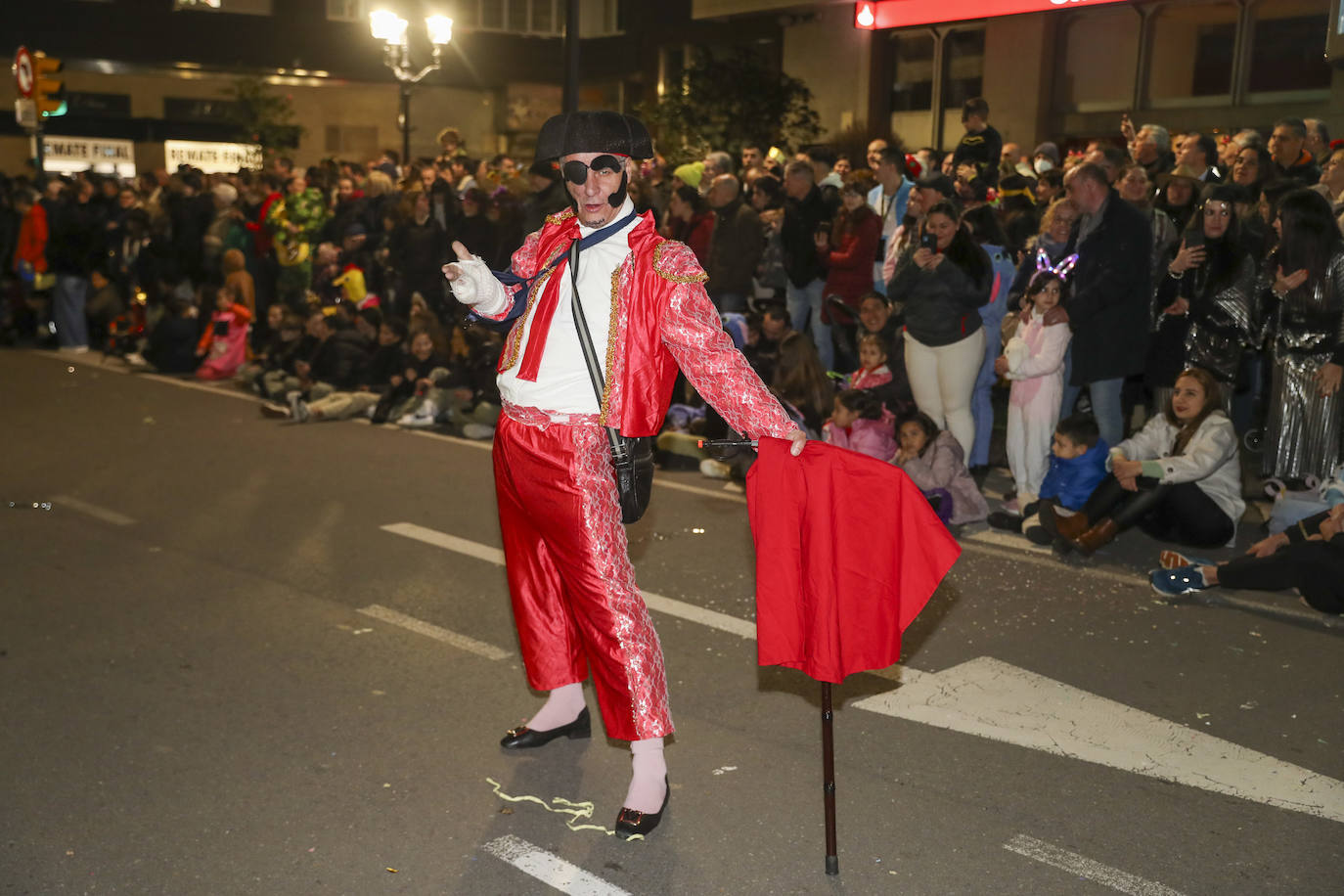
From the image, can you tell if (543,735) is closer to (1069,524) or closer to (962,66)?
(1069,524)

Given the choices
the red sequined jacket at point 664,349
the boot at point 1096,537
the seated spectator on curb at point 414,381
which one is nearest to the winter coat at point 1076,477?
the boot at point 1096,537

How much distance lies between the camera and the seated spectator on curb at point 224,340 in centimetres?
1424

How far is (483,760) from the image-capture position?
4.71 m

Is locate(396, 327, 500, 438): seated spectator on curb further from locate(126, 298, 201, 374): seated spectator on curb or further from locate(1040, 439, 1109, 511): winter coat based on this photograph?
locate(1040, 439, 1109, 511): winter coat

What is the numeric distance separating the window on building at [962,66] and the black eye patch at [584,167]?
24.8 meters

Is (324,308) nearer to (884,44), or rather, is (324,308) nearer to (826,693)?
(826,693)

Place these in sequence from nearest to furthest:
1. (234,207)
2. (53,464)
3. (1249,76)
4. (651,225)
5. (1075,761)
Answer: (651,225) → (1075,761) → (53,464) → (234,207) → (1249,76)

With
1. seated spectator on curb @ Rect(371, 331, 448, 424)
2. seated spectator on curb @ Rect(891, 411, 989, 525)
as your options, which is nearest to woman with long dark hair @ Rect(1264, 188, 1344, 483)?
seated spectator on curb @ Rect(891, 411, 989, 525)

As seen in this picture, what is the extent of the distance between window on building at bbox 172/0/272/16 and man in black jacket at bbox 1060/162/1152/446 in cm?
3799

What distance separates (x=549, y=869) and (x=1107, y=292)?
573 centimetres

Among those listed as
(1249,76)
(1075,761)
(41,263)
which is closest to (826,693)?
(1075,761)

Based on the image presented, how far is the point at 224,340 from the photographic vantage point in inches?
565

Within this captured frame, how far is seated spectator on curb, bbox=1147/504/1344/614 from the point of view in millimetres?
6152

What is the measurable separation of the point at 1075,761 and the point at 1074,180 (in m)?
4.77
